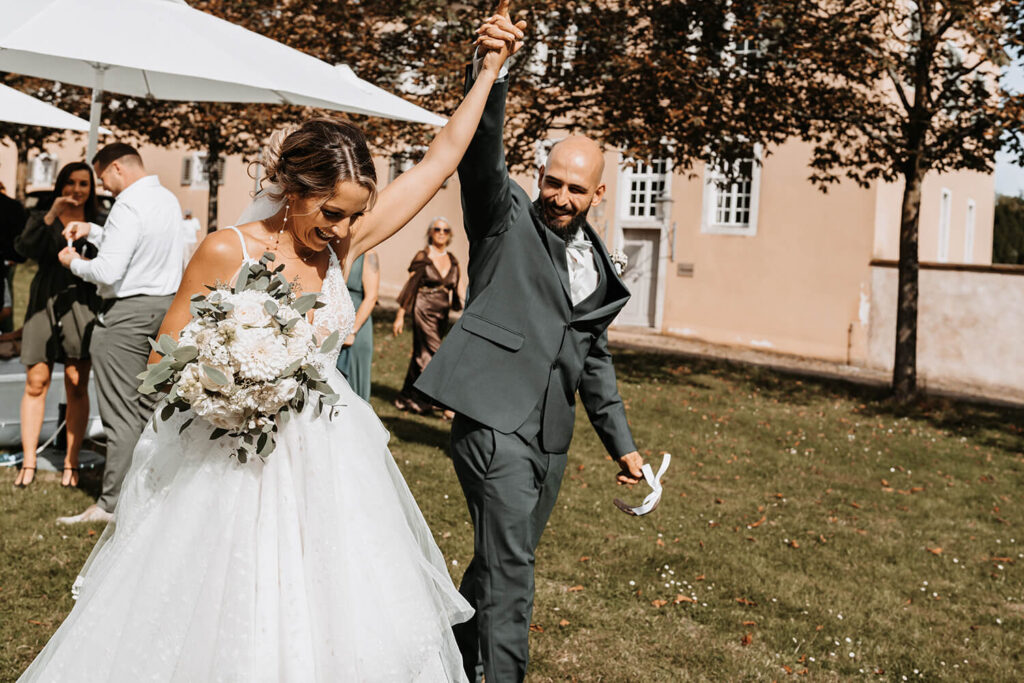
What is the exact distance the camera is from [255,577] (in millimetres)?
2857

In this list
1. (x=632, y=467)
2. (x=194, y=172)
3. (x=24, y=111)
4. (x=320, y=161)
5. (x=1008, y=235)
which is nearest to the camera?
(x=320, y=161)

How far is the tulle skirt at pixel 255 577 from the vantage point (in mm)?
2801

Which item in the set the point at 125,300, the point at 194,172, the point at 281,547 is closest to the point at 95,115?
the point at 125,300

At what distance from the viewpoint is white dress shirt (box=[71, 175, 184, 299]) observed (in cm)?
614

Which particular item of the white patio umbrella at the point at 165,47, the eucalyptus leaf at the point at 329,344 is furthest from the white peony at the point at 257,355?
the white patio umbrella at the point at 165,47

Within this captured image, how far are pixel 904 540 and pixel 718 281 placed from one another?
1587 cm

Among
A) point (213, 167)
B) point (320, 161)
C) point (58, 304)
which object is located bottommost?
point (58, 304)

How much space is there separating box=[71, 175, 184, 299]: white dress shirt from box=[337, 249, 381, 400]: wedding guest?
2.61 metres

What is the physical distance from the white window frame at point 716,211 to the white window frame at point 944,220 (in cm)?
695

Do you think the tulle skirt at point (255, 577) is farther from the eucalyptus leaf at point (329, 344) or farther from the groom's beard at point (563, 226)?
the groom's beard at point (563, 226)

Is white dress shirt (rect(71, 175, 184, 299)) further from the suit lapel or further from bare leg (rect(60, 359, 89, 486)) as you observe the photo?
the suit lapel

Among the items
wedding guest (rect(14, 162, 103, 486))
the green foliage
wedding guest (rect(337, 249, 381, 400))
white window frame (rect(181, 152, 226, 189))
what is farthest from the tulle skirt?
the green foliage

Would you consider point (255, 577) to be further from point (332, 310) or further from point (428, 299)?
point (428, 299)

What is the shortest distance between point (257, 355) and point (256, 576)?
0.65 metres
